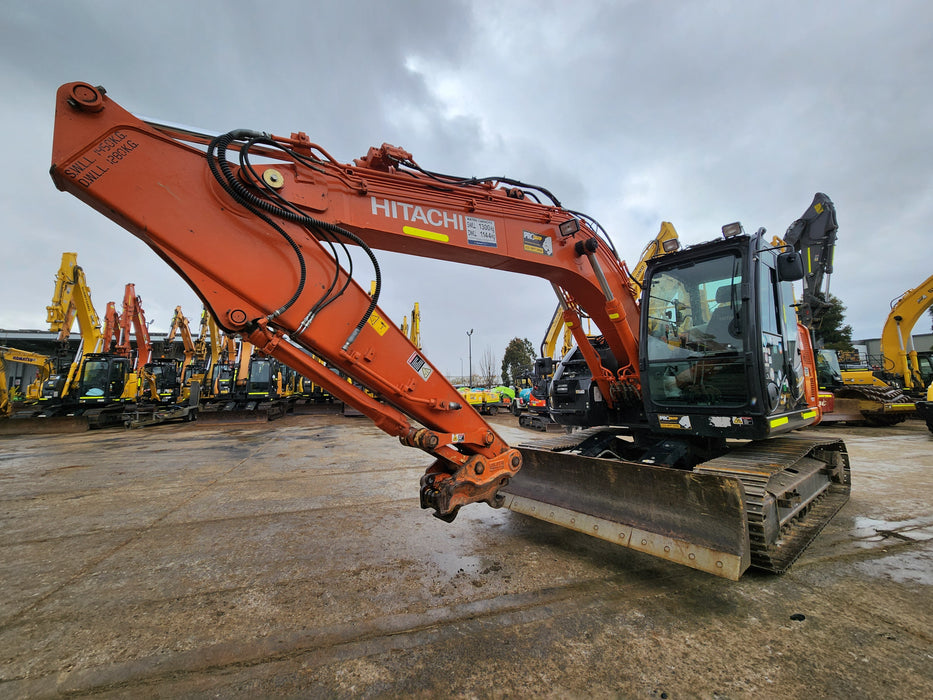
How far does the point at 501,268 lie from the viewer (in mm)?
3537

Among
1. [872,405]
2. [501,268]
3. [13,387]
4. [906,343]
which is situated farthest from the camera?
[13,387]

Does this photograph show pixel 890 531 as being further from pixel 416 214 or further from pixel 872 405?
pixel 872 405

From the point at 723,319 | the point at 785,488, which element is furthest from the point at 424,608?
the point at 723,319

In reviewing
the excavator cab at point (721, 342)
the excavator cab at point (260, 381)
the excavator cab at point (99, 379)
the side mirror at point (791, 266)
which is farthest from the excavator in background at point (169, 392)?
the side mirror at point (791, 266)

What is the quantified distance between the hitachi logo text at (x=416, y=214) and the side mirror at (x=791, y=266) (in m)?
2.83

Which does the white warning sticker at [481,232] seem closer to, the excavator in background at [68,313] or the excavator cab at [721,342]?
the excavator cab at [721,342]

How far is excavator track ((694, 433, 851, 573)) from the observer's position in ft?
→ 9.55

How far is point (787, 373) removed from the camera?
4.04 meters

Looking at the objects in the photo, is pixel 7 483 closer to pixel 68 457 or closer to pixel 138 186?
pixel 68 457

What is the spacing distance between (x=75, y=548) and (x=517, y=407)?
14692 millimetres

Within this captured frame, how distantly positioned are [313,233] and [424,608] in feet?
8.31

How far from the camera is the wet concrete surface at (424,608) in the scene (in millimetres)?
2025

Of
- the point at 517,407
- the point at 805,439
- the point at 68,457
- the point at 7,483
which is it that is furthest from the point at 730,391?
the point at 517,407

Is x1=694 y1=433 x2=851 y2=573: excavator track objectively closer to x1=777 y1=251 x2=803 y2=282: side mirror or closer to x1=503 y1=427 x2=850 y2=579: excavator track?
x1=503 y1=427 x2=850 y2=579: excavator track
